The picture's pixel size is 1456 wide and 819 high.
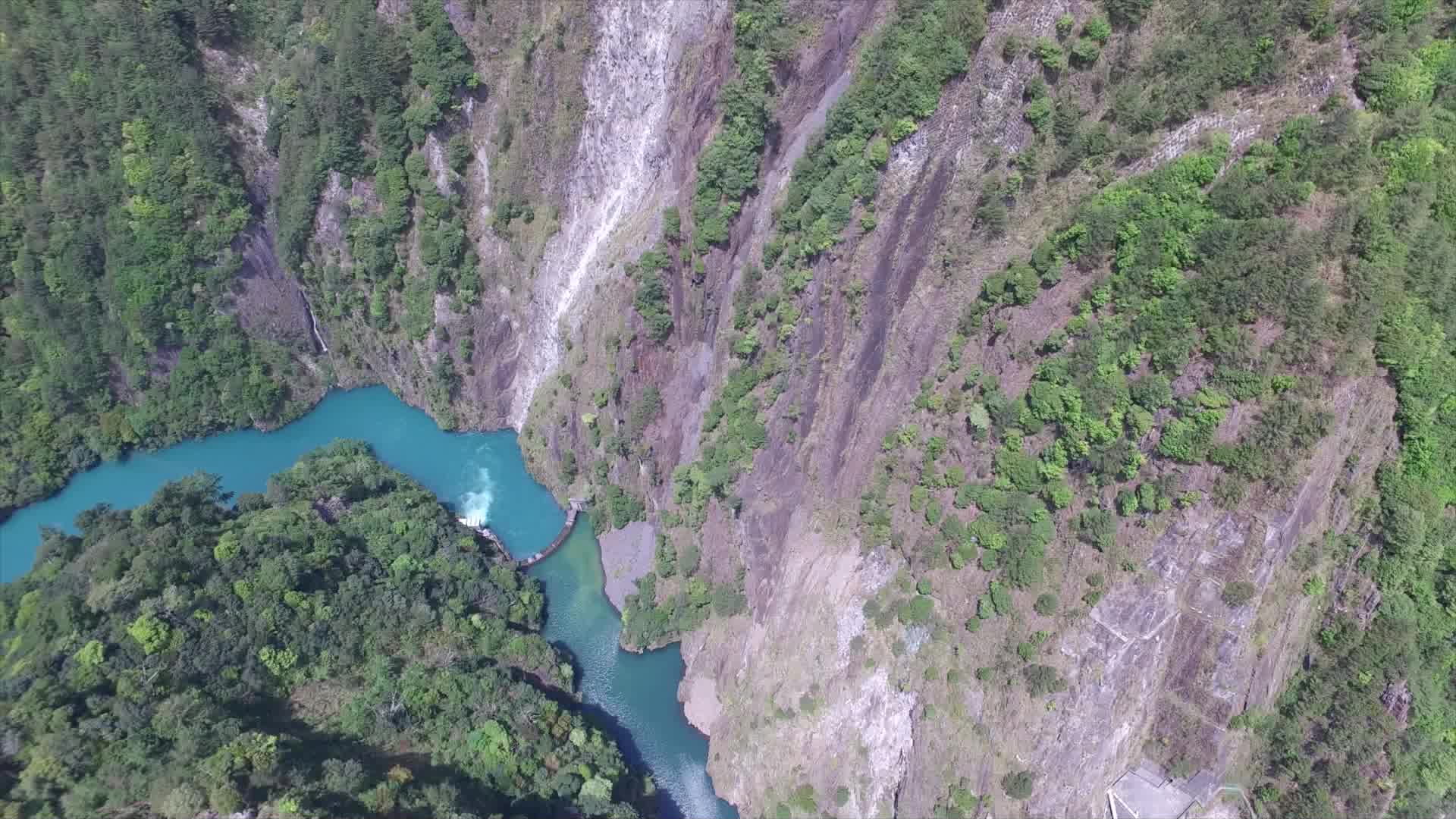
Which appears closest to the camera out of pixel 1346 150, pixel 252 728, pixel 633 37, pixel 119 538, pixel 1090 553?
pixel 1346 150

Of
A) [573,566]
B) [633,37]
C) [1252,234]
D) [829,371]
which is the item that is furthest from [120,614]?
[1252,234]

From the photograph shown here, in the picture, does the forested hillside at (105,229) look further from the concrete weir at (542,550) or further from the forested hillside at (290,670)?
the concrete weir at (542,550)

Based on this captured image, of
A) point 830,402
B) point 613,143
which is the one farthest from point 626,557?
point 613,143

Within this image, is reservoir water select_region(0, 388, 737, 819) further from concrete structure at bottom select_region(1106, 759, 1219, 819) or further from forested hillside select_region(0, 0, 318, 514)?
concrete structure at bottom select_region(1106, 759, 1219, 819)

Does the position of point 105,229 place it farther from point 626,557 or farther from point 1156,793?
point 1156,793

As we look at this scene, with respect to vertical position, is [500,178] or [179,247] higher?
[500,178]

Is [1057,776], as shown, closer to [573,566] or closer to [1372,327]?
[1372,327]

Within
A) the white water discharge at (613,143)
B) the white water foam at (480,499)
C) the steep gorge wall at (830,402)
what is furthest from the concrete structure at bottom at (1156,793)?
the white water foam at (480,499)
